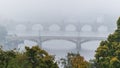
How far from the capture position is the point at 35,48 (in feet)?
74.0

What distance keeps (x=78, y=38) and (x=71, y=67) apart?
118250 millimetres

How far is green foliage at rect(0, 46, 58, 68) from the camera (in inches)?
874

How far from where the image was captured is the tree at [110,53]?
22775 mm

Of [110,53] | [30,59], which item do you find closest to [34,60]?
[30,59]

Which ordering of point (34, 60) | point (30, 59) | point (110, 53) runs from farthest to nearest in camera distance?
point (110, 53) → point (30, 59) → point (34, 60)

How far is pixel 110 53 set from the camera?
960 inches

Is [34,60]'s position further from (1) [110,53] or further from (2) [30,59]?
(1) [110,53]

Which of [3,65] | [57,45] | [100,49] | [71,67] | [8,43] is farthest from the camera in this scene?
[57,45]

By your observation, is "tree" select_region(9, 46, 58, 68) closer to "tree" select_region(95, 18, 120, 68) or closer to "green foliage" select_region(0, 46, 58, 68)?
"green foliage" select_region(0, 46, 58, 68)

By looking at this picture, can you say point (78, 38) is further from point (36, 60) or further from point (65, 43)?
point (36, 60)

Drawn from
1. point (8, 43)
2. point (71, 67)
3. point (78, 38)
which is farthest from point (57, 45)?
point (71, 67)

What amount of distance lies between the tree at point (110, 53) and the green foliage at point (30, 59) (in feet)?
11.8

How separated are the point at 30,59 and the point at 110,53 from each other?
574 cm

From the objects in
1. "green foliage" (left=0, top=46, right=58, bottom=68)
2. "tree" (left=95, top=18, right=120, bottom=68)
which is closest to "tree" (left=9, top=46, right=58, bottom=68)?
"green foliage" (left=0, top=46, right=58, bottom=68)
